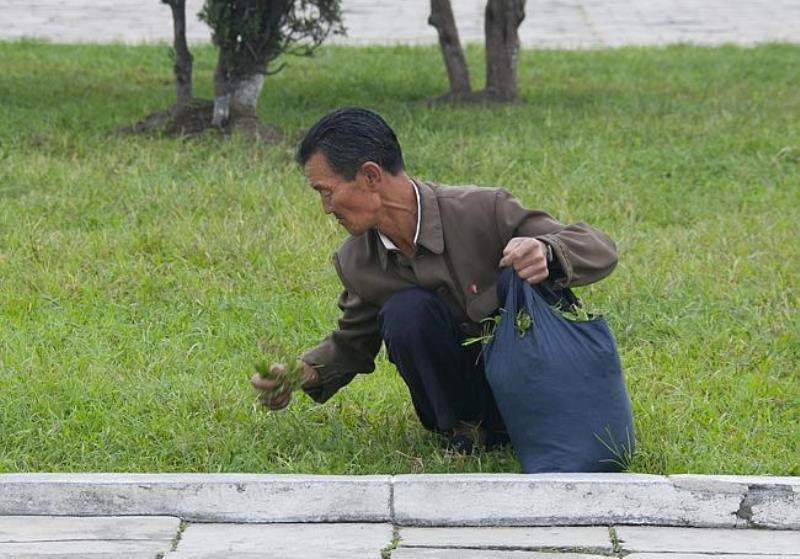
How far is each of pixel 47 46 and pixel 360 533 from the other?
499 inches

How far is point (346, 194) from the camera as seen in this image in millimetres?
4672

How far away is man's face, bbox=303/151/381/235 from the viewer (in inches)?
184

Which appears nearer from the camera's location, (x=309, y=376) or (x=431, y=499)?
(x=431, y=499)

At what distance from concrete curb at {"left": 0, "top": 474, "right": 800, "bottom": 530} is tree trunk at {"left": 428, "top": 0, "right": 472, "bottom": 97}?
8036 millimetres

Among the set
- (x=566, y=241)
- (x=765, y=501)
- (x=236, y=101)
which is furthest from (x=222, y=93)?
(x=765, y=501)

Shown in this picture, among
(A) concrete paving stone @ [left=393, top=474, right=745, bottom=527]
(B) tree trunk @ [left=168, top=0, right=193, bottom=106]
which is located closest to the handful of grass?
(A) concrete paving stone @ [left=393, top=474, right=745, bottom=527]

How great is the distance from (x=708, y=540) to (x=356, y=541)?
932 millimetres

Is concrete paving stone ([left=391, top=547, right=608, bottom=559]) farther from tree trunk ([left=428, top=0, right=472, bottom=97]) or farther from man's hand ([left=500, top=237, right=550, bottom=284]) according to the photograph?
tree trunk ([left=428, top=0, right=472, bottom=97])

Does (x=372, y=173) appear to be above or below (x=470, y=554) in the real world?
above

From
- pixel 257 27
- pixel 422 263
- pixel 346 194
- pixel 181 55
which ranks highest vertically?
pixel 346 194

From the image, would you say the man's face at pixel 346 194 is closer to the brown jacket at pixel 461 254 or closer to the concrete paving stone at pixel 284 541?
the brown jacket at pixel 461 254

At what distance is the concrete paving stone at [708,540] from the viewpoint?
13.7 feet

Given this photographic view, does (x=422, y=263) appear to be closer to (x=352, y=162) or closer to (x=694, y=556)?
(x=352, y=162)

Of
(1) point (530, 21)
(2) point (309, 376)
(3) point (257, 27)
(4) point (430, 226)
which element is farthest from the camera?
(1) point (530, 21)
